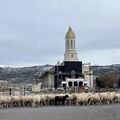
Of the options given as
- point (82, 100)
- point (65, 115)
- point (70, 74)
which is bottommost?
point (65, 115)

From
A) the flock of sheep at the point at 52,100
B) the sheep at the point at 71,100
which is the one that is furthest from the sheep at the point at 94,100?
the sheep at the point at 71,100

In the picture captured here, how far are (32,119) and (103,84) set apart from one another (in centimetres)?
13540

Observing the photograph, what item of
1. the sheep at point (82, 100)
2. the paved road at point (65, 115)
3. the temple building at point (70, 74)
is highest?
the temple building at point (70, 74)

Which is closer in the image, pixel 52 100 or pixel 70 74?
pixel 52 100

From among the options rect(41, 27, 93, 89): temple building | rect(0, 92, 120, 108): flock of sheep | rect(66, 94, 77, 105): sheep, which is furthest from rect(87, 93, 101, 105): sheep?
rect(41, 27, 93, 89): temple building

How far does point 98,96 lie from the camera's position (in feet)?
188

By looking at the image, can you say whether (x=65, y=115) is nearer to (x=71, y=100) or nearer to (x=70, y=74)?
(x=71, y=100)

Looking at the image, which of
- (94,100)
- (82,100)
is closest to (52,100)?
(82,100)

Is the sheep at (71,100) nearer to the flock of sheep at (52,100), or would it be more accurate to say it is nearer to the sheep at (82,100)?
the flock of sheep at (52,100)

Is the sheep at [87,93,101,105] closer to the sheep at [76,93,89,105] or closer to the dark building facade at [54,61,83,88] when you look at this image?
the sheep at [76,93,89,105]

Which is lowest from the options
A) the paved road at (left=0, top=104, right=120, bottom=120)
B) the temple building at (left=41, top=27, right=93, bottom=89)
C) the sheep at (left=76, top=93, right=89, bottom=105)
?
the paved road at (left=0, top=104, right=120, bottom=120)

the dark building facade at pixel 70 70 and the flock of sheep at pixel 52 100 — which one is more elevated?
the dark building facade at pixel 70 70

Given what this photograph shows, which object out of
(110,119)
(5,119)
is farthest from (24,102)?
(110,119)

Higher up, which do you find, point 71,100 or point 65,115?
point 71,100
